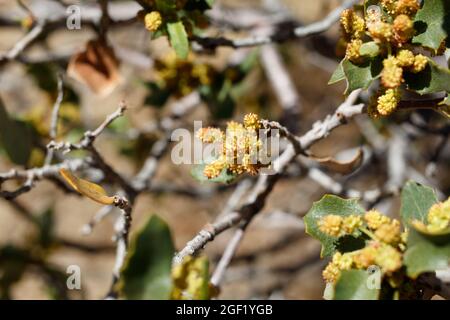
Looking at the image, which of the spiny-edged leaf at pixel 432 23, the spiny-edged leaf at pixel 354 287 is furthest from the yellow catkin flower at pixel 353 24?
the spiny-edged leaf at pixel 354 287

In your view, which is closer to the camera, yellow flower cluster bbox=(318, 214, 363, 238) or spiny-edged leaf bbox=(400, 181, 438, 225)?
yellow flower cluster bbox=(318, 214, 363, 238)

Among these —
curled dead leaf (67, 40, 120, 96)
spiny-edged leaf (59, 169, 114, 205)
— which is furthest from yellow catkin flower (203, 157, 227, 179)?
curled dead leaf (67, 40, 120, 96)

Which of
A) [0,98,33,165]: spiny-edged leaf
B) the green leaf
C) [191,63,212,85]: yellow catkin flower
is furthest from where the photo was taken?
[191,63,212,85]: yellow catkin flower

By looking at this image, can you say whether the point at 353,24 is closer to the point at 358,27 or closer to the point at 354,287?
the point at 358,27

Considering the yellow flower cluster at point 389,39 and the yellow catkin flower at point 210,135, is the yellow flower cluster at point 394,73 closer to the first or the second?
the yellow flower cluster at point 389,39

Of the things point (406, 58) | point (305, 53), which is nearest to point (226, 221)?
point (406, 58)

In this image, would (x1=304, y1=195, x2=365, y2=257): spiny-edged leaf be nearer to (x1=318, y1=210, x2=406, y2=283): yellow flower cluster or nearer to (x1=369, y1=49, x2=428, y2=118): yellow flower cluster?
(x1=318, y1=210, x2=406, y2=283): yellow flower cluster
